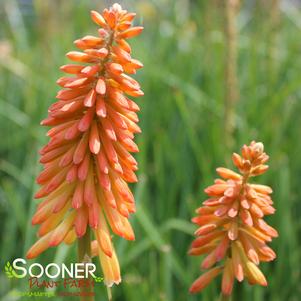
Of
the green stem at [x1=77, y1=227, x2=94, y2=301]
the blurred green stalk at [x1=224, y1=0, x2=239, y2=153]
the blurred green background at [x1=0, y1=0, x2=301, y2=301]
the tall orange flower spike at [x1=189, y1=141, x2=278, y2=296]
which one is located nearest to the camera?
the green stem at [x1=77, y1=227, x2=94, y2=301]

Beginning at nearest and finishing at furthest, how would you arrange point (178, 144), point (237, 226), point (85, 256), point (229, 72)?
point (85, 256) < point (237, 226) < point (229, 72) < point (178, 144)

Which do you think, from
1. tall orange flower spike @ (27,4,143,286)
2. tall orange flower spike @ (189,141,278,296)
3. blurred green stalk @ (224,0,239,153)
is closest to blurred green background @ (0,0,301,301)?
blurred green stalk @ (224,0,239,153)

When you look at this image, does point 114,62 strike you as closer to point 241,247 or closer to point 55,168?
point 55,168

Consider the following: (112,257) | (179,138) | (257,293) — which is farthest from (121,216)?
(179,138)

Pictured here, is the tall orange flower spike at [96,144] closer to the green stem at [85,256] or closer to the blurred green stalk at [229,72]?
the green stem at [85,256]

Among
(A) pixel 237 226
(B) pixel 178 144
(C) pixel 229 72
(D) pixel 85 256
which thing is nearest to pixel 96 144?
(D) pixel 85 256

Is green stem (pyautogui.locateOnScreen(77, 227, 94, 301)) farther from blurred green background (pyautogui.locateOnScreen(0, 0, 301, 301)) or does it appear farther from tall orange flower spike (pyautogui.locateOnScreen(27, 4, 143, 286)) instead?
blurred green background (pyautogui.locateOnScreen(0, 0, 301, 301))

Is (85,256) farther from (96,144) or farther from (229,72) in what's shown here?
(229,72)
